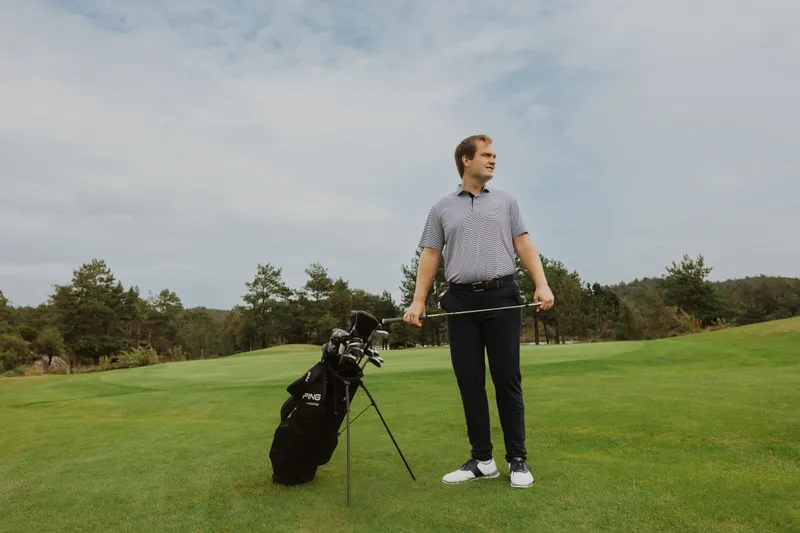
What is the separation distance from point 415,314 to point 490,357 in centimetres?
61

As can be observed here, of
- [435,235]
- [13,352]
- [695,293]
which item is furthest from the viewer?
[695,293]

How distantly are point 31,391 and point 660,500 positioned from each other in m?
14.2

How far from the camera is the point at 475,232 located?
12.0 ft

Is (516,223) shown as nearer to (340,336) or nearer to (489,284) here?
(489,284)

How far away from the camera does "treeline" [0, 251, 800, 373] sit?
50.5 metres

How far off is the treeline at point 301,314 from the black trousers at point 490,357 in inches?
1669

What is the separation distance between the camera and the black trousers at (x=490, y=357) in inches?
139

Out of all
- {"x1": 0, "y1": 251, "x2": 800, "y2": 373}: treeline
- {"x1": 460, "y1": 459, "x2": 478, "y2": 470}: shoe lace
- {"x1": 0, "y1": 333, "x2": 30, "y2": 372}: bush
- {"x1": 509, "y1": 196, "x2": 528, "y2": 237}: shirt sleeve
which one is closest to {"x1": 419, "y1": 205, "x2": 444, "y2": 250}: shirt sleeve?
{"x1": 509, "y1": 196, "x2": 528, "y2": 237}: shirt sleeve

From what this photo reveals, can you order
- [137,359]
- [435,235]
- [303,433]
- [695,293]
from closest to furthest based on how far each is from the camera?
[303,433] < [435,235] < [137,359] < [695,293]

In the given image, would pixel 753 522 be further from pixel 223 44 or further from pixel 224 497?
pixel 223 44

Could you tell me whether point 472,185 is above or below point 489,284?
above

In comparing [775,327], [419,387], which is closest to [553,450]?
[419,387]

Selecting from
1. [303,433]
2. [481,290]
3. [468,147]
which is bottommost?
[303,433]

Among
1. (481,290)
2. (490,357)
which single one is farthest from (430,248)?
(490,357)
